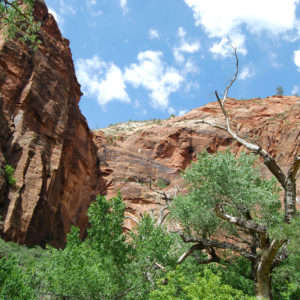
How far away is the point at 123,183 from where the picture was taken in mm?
42219

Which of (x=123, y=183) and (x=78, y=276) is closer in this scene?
(x=78, y=276)

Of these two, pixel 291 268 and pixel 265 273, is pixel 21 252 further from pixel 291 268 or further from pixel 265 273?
pixel 291 268

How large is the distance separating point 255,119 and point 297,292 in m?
45.7

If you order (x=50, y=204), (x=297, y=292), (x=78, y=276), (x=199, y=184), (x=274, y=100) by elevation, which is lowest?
(x=78, y=276)

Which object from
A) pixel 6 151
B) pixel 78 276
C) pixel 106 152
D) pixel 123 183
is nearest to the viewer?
pixel 78 276

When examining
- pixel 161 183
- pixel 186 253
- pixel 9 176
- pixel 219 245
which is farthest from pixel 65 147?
pixel 219 245

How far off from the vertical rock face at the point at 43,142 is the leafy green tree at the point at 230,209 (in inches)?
503

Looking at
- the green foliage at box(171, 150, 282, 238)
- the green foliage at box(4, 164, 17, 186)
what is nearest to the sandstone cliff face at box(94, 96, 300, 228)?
the green foliage at box(4, 164, 17, 186)

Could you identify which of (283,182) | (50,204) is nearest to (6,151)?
(50,204)

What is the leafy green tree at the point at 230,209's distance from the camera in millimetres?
11625

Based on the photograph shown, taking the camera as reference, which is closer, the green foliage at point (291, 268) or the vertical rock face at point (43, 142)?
the green foliage at point (291, 268)

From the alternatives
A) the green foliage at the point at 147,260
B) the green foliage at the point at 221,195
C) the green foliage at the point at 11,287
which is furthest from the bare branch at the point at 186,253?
the green foliage at the point at 11,287

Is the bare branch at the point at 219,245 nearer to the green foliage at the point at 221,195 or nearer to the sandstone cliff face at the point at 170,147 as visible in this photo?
the green foliage at the point at 221,195

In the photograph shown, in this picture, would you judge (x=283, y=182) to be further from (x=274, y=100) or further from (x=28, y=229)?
(x=274, y=100)
